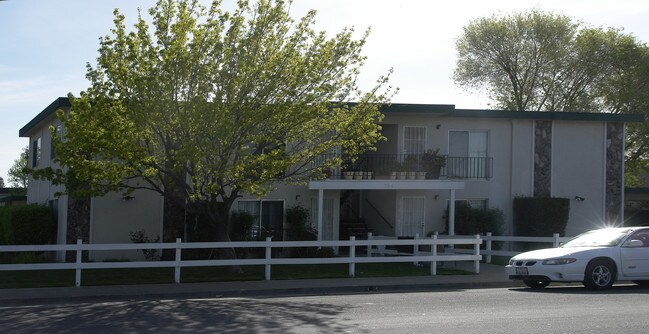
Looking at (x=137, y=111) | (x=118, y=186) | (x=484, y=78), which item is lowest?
(x=118, y=186)

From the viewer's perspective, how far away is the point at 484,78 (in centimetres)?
5066

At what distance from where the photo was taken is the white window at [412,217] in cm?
2961

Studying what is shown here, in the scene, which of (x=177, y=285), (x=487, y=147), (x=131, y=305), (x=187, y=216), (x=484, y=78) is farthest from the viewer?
(x=484, y=78)

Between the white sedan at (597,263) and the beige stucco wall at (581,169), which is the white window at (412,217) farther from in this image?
the white sedan at (597,263)

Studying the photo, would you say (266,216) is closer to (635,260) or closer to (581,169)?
(581,169)

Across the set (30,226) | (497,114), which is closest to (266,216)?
(30,226)

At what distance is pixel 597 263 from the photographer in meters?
17.3

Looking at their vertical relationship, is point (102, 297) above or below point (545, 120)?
below

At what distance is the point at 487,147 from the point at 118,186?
1543 centimetres

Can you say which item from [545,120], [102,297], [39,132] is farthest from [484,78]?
[102,297]

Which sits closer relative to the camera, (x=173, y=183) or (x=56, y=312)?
(x=56, y=312)

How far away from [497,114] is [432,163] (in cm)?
359

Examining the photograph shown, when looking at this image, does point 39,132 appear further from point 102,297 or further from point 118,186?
point 102,297

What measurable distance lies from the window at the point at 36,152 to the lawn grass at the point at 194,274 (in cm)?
1111
